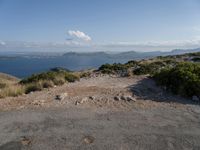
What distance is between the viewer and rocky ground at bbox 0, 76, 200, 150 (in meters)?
5.75

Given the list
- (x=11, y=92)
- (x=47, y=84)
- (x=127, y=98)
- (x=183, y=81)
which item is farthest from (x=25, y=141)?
(x=183, y=81)

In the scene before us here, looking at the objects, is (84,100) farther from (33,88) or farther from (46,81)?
(46,81)

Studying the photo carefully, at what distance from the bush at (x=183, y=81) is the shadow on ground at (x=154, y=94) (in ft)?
1.11

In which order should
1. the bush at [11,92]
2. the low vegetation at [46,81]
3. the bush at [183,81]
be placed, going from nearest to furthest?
the bush at [183,81] → the bush at [11,92] → the low vegetation at [46,81]

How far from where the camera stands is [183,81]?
426 inches

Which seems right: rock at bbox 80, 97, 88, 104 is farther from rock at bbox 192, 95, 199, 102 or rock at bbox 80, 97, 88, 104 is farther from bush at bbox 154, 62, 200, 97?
rock at bbox 192, 95, 199, 102

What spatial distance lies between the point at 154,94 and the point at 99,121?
4.06 metres

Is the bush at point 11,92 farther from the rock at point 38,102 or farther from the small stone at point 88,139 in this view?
the small stone at point 88,139

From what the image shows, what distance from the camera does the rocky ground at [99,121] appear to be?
18.9 ft

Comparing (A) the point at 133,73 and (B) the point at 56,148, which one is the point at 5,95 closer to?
(B) the point at 56,148

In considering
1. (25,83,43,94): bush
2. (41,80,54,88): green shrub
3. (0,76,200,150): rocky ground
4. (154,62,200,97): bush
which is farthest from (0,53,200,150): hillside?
(41,80,54,88): green shrub

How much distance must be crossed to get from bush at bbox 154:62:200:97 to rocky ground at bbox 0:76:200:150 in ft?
1.79

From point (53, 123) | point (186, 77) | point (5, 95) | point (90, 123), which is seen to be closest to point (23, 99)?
point (5, 95)

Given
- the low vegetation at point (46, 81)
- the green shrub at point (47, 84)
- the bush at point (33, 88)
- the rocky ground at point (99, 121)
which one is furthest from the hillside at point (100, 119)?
the green shrub at point (47, 84)
